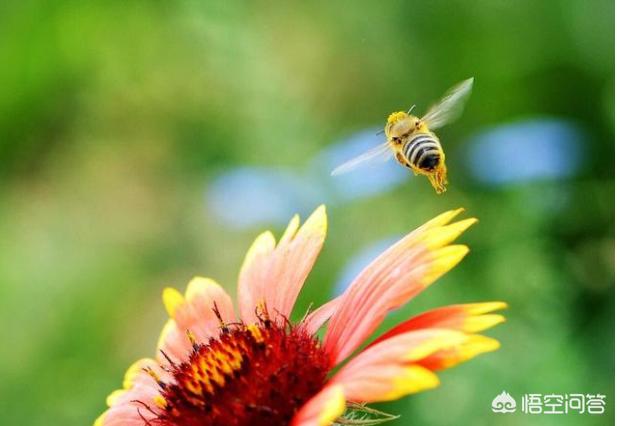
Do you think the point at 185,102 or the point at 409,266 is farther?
the point at 185,102

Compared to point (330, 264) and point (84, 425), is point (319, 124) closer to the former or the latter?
point (330, 264)

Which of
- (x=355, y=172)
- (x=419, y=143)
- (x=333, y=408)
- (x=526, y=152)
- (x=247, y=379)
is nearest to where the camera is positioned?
(x=333, y=408)

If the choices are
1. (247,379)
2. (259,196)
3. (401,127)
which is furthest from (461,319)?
(259,196)

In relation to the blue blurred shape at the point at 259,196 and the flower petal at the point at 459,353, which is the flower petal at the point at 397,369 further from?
the blue blurred shape at the point at 259,196

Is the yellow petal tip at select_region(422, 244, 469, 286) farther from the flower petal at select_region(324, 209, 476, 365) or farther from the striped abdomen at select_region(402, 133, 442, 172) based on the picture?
the striped abdomen at select_region(402, 133, 442, 172)

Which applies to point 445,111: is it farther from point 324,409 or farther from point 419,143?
point 324,409

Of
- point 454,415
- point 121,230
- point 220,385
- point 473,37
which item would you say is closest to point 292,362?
point 220,385
